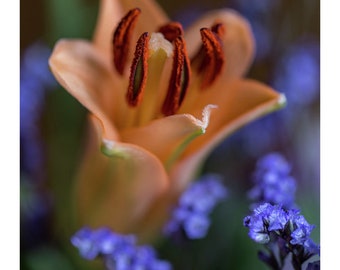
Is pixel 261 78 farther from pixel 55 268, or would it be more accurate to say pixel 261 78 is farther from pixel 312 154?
pixel 55 268

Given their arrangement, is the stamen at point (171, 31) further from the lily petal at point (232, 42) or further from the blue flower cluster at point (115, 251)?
the blue flower cluster at point (115, 251)

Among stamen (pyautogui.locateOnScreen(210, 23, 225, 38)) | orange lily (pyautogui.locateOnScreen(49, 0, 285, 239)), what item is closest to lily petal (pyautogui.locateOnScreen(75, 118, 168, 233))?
orange lily (pyautogui.locateOnScreen(49, 0, 285, 239))

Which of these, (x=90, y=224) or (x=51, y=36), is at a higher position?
(x=51, y=36)

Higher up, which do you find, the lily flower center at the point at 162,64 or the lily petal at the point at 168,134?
the lily flower center at the point at 162,64

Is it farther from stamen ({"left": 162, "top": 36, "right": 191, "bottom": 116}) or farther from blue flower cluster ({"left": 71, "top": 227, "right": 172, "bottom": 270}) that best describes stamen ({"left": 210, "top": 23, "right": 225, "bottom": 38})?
blue flower cluster ({"left": 71, "top": 227, "right": 172, "bottom": 270})

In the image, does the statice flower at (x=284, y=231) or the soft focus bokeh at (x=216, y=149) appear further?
the soft focus bokeh at (x=216, y=149)

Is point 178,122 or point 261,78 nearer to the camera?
point 178,122

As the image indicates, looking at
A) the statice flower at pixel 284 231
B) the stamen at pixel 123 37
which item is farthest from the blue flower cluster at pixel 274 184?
the stamen at pixel 123 37
